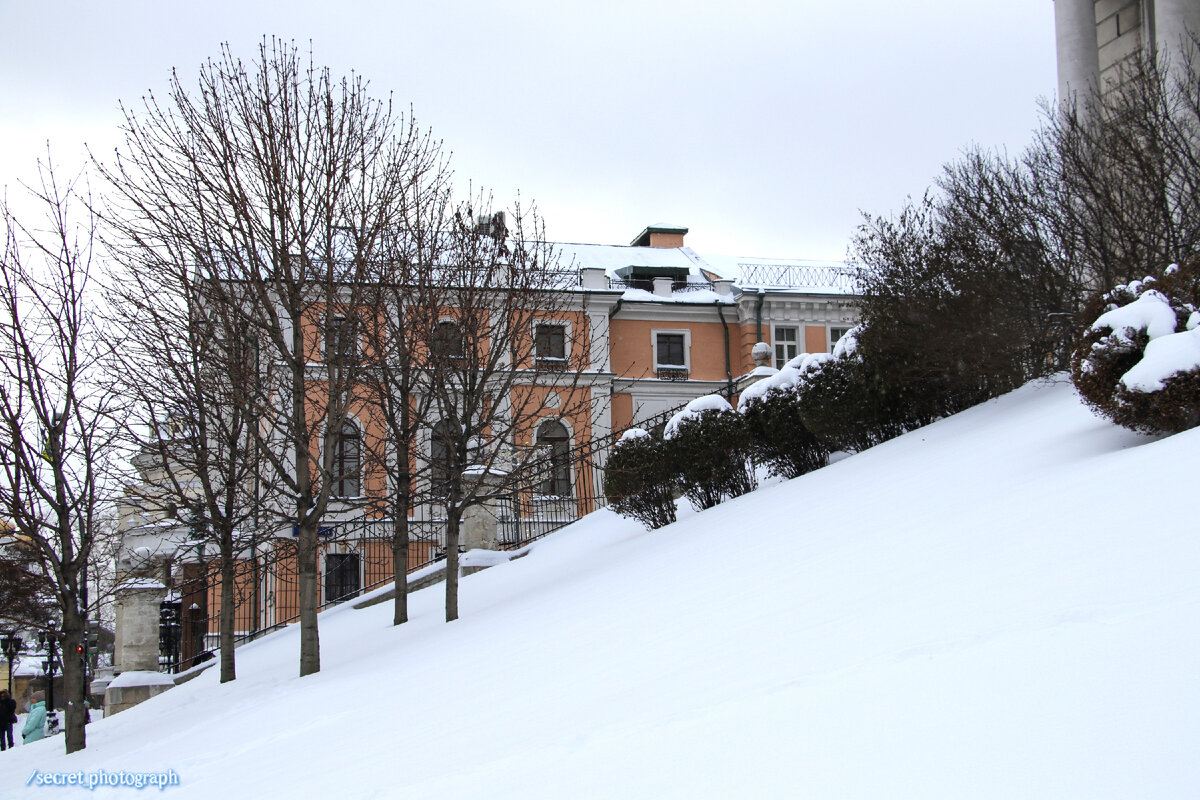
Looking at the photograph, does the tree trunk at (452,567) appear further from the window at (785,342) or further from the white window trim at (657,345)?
the window at (785,342)

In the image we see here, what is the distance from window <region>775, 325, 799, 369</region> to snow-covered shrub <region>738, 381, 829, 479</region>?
20.8m

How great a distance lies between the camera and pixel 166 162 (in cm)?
1277

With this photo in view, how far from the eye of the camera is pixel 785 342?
36094 millimetres

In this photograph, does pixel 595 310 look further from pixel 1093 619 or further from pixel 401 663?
pixel 1093 619

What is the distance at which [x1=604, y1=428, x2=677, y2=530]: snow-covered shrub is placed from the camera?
1483cm

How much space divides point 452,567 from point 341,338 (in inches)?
127

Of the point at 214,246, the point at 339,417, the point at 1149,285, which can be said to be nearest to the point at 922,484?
the point at 1149,285

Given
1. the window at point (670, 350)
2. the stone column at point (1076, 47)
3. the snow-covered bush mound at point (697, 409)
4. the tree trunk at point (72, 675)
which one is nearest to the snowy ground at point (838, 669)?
the tree trunk at point (72, 675)

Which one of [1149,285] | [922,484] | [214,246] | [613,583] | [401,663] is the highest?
[214,246]

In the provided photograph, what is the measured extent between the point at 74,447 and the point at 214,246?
2.88 meters

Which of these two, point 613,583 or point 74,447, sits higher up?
point 74,447

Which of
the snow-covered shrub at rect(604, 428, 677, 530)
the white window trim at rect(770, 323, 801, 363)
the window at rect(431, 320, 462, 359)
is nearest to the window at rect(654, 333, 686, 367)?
the white window trim at rect(770, 323, 801, 363)

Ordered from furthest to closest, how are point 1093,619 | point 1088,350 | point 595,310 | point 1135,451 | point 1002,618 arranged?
point 595,310
point 1088,350
point 1135,451
point 1002,618
point 1093,619

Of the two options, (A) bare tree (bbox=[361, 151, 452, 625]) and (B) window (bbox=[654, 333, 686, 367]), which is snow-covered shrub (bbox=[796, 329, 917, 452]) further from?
(B) window (bbox=[654, 333, 686, 367])
